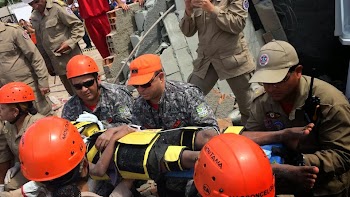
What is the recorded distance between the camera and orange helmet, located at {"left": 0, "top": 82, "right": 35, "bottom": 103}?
343 centimetres

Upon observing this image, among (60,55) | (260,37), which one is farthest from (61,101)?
(260,37)

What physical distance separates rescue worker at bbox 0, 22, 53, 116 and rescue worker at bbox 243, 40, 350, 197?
344 cm

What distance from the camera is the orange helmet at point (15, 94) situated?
135 inches

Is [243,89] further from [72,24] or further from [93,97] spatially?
[72,24]

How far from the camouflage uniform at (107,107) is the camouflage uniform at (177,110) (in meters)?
0.34

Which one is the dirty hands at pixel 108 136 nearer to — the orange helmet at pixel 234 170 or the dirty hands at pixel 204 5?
the orange helmet at pixel 234 170

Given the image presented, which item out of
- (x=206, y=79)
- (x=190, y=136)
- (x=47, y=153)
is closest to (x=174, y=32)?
(x=206, y=79)

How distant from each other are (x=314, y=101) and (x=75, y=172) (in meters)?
1.54

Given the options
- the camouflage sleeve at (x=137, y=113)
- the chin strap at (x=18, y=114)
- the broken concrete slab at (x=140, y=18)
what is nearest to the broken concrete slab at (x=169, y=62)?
the broken concrete slab at (x=140, y=18)

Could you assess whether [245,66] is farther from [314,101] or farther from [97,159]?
[97,159]

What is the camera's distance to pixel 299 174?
2.08 meters

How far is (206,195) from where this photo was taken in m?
1.78

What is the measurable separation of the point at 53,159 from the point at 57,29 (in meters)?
3.53

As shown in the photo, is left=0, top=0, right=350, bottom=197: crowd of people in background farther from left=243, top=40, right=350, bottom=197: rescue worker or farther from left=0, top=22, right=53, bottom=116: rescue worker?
left=0, top=22, right=53, bottom=116: rescue worker
